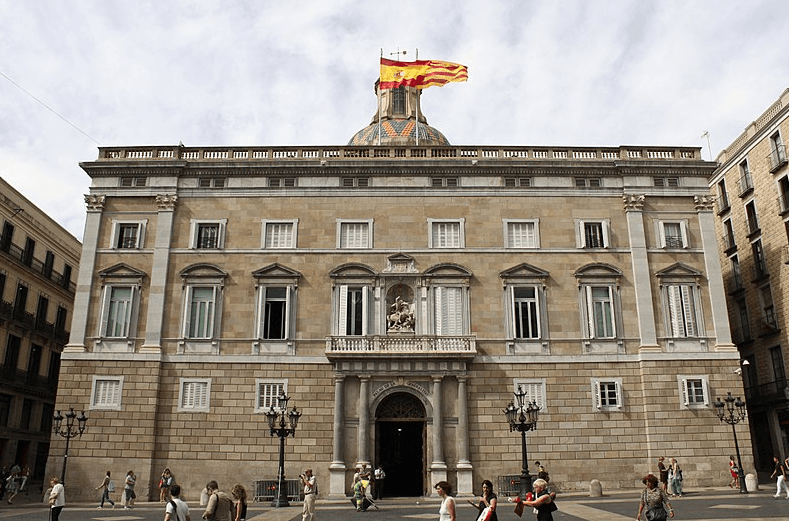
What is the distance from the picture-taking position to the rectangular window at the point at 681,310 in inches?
1324

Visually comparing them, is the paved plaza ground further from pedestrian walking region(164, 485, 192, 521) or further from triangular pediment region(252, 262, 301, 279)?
triangular pediment region(252, 262, 301, 279)

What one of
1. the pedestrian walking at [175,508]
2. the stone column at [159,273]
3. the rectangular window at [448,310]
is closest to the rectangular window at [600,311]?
the rectangular window at [448,310]

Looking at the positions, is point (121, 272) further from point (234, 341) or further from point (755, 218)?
point (755, 218)

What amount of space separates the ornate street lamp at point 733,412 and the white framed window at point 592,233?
9281 millimetres

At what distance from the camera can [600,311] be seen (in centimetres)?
3406

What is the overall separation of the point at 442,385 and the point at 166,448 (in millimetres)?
13429

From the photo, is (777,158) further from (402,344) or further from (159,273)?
(159,273)

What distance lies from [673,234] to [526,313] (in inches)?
357

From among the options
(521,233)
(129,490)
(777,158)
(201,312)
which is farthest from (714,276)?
(129,490)

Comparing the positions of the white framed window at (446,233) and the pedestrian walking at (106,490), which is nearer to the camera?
the pedestrian walking at (106,490)

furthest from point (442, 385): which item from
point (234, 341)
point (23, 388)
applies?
point (23, 388)

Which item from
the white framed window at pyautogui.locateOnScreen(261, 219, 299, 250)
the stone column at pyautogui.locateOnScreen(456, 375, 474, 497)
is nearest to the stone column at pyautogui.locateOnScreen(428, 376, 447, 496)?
the stone column at pyautogui.locateOnScreen(456, 375, 474, 497)

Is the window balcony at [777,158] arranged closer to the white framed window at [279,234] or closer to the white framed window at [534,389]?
the white framed window at [534,389]

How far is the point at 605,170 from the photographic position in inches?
1420
